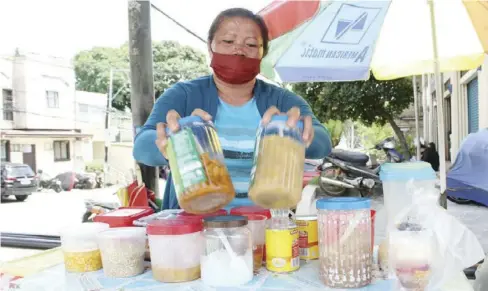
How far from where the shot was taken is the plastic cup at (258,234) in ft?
4.25

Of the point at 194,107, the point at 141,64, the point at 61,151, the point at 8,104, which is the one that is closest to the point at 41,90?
the point at 8,104

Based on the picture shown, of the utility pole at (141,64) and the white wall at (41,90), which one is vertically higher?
the white wall at (41,90)

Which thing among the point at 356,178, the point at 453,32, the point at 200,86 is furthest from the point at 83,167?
the point at 200,86

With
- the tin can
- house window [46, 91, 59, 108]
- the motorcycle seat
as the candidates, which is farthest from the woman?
house window [46, 91, 59, 108]

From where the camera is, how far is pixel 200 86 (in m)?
1.72

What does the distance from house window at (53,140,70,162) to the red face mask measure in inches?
1031

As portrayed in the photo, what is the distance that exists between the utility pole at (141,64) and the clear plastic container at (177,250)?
2057mm

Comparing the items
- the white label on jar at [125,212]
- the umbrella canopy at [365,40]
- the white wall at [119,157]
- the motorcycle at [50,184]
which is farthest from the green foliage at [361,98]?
the white wall at [119,157]

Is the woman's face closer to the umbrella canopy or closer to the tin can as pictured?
the tin can

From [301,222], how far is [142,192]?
3.88ft

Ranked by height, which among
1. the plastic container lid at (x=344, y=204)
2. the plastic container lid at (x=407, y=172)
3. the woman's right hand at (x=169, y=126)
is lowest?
the plastic container lid at (x=344, y=204)

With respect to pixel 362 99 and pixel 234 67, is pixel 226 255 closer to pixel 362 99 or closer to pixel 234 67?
pixel 234 67

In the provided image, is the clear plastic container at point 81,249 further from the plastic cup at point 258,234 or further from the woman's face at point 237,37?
the woman's face at point 237,37

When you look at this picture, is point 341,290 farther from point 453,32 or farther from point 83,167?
point 83,167
